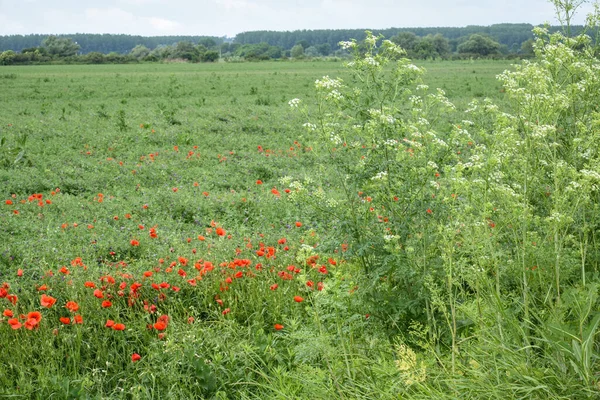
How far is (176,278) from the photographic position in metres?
5.03

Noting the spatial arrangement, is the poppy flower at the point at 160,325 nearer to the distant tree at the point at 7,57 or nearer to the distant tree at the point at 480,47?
the distant tree at the point at 7,57

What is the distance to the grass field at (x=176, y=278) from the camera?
365 centimetres

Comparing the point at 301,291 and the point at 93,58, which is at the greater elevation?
the point at 93,58

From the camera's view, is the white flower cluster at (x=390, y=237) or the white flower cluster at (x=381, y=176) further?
the white flower cluster at (x=381, y=176)

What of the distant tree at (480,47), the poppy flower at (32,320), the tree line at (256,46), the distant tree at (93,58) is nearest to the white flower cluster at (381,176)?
the poppy flower at (32,320)

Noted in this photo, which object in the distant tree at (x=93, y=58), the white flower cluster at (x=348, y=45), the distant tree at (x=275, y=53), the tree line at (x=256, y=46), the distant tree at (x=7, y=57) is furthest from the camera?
the distant tree at (x=275, y=53)

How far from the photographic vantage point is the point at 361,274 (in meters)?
4.20

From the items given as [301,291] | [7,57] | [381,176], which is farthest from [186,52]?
[381,176]

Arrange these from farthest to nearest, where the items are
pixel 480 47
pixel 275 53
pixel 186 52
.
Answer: pixel 275 53 → pixel 480 47 → pixel 186 52

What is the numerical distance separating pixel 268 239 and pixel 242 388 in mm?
2797

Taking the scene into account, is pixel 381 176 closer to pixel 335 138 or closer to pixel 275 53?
pixel 335 138

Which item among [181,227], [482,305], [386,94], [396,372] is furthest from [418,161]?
[181,227]

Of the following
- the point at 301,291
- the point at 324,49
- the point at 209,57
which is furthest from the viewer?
the point at 324,49

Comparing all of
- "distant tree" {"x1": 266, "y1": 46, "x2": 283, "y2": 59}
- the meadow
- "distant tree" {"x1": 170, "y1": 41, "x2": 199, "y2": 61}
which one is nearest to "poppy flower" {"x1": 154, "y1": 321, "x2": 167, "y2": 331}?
the meadow
